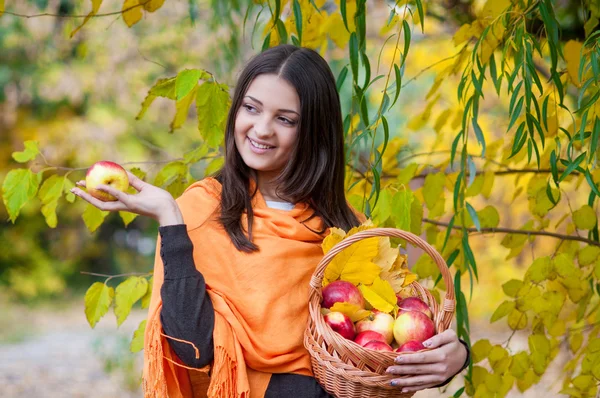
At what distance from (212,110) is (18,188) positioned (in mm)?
519

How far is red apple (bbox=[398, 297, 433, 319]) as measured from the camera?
1.58 meters

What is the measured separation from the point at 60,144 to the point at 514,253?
5.81m

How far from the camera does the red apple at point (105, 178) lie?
58.9 inches

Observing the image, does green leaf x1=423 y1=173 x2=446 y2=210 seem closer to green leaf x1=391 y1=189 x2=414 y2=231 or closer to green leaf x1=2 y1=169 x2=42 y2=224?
green leaf x1=391 y1=189 x2=414 y2=231

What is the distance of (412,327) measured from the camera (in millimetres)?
1501

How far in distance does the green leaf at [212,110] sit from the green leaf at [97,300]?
480 mm

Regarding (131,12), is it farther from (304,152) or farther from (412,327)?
(412,327)

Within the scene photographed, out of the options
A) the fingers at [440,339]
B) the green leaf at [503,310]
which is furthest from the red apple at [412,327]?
the green leaf at [503,310]

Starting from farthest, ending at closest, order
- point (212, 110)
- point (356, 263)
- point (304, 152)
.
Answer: point (212, 110), point (304, 152), point (356, 263)

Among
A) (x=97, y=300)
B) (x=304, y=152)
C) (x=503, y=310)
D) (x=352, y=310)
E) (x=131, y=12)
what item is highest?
(x=131, y=12)

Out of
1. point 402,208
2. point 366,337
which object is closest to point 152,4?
point 402,208

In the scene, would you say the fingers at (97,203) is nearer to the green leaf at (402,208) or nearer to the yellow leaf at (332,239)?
the yellow leaf at (332,239)

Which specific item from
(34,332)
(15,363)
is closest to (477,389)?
(15,363)

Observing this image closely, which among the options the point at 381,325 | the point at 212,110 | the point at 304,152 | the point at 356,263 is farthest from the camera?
the point at 212,110
